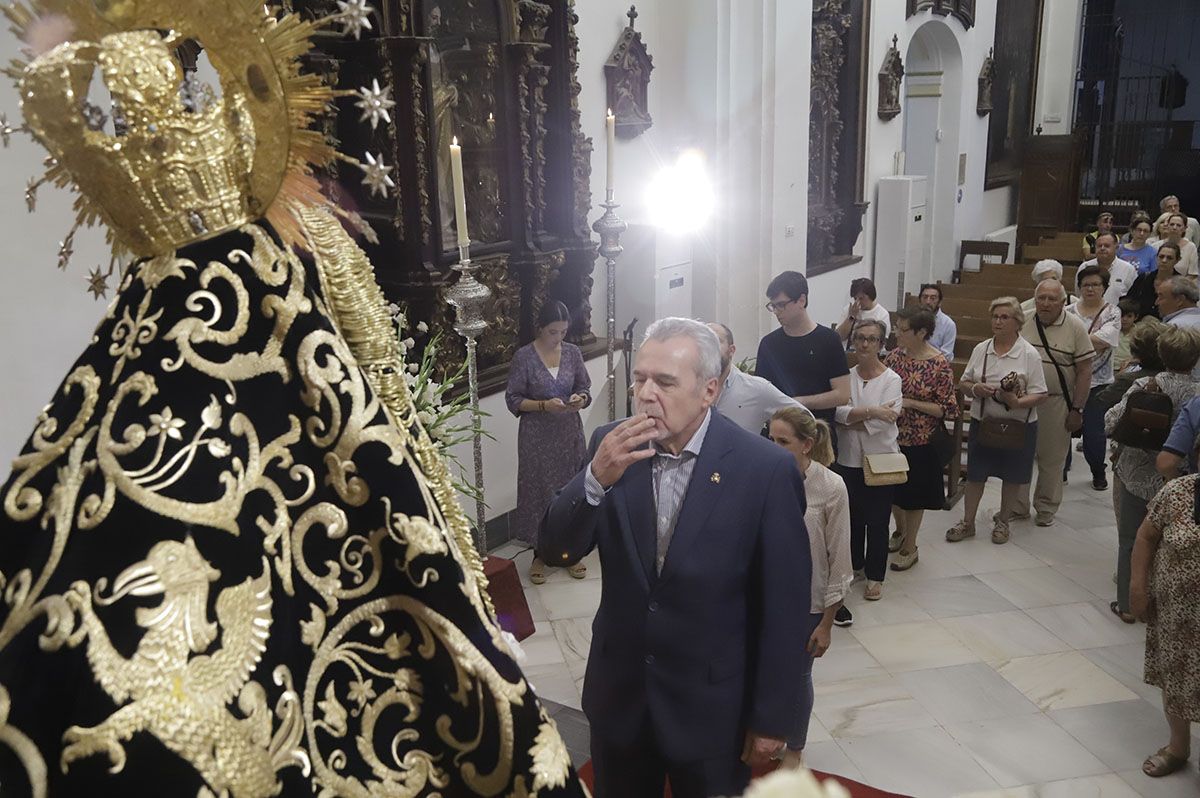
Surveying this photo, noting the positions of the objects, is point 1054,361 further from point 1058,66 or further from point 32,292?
point 1058,66

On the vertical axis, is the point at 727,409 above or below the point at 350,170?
below

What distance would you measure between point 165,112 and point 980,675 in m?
4.80

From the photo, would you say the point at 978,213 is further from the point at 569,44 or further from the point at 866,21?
the point at 569,44

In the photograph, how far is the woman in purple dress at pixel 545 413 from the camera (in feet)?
19.2

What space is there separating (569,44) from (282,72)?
5890 millimetres

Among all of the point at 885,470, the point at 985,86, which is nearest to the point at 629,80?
the point at 885,470

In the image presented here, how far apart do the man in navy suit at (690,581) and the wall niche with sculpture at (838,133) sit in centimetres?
835

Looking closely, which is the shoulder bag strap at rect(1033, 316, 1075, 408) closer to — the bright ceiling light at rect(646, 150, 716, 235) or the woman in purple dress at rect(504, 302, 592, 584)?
→ the bright ceiling light at rect(646, 150, 716, 235)

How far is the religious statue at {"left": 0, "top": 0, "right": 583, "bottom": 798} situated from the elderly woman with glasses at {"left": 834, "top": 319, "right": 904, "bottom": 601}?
14.6 ft

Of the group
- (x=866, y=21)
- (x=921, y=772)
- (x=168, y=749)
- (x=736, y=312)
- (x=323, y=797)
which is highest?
(x=866, y=21)

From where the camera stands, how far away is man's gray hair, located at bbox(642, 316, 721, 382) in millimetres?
2533

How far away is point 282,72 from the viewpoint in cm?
117

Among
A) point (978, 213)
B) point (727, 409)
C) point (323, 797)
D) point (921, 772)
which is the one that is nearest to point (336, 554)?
point (323, 797)

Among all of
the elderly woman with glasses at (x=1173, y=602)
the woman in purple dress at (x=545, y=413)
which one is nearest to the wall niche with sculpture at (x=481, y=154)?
the woman in purple dress at (x=545, y=413)
